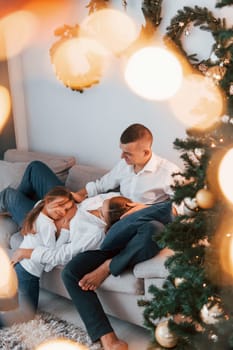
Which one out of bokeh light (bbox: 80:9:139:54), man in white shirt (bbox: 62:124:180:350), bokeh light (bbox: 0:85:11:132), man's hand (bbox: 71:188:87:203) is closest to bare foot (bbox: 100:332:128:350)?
man in white shirt (bbox: 62:124:180:350)

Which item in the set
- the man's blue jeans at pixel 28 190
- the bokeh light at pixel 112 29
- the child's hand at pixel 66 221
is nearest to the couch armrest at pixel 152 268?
the child's hand at pixel 66 221

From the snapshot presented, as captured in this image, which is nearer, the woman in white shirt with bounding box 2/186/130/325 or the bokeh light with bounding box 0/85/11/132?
the woman in white shirt with bounding box 2/186/130/325

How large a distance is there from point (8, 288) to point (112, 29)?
1.87 m

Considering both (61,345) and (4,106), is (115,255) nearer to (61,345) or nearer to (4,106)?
(61,345)

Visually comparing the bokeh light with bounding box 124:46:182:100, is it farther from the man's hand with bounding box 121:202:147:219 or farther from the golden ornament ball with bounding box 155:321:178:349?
the golden ornament ball with bounding box 155:321:178:349

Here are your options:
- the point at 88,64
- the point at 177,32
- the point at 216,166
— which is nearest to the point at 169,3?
the point at 177,32

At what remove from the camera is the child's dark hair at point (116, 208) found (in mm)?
2454

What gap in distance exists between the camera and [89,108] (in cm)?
360

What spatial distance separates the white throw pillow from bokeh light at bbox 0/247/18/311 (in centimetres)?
82

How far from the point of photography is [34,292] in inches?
99.5

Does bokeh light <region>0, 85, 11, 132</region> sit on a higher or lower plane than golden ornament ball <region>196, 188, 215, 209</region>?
higher

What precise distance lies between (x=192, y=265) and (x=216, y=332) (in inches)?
8.3

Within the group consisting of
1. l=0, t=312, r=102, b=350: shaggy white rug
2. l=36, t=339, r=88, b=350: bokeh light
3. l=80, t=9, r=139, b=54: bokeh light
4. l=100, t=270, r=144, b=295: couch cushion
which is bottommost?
l=36, t=339, r=88, b=350: bokeh light

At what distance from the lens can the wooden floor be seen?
229 centimetres
